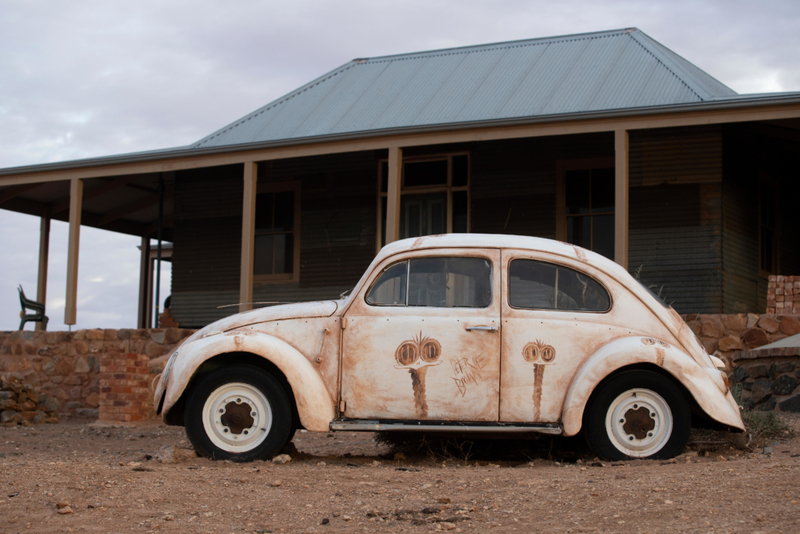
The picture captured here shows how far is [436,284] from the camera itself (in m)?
5.87

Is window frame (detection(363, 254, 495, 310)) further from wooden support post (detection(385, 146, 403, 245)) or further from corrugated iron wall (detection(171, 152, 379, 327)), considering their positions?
corrugated iron wall (detection(171, 152, 379, 327))

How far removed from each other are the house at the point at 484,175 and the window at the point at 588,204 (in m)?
0.03

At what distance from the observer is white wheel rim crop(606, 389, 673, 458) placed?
5.57m

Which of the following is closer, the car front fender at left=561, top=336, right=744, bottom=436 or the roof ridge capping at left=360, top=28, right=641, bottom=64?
the car front fender at left=561, top=336, right=744, bottom=436

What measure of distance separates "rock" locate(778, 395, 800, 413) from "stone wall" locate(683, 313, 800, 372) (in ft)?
4.82

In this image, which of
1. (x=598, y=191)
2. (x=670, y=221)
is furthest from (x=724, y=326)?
(x=598, y=191)

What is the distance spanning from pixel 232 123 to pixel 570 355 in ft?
39.1

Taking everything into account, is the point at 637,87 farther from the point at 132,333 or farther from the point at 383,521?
the point at 383,521

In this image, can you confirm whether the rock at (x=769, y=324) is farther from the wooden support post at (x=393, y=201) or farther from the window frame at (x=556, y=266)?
the window frame at (x=556, y=266)

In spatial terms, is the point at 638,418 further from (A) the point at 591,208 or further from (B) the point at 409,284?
(A) the point at 591,208

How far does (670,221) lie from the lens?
12.8m

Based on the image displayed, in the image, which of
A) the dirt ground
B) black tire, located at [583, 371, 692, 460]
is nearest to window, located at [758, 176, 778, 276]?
the dirt ground

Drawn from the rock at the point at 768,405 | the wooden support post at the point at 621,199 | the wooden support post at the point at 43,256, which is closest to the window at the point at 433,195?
the wooden support post at the point at 621,199

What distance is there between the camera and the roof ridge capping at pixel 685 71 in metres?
12.3
